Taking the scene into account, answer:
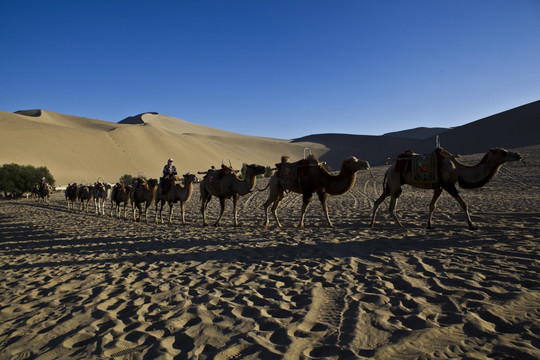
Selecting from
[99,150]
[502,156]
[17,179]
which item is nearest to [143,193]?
[502,156]

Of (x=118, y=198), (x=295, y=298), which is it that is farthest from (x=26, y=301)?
(x=118, y=198)

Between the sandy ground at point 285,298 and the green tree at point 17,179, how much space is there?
37448mm

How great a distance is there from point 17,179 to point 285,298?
44.6 meters

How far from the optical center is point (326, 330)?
300cm

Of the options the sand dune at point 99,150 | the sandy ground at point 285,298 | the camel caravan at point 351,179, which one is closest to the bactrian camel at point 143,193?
the camel caravan at point 351,179

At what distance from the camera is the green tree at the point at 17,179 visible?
120 feet

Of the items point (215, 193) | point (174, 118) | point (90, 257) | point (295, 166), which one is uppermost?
point (174, 118)

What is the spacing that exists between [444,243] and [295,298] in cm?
Answer: 404

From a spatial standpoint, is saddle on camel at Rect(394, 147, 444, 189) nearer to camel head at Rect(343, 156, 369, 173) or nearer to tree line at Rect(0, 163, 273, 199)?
camel head at Rect(343, 156, 369, 173)

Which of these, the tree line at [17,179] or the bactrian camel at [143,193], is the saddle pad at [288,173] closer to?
the bactrian camel at [143,193]

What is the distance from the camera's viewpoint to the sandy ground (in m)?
2.75

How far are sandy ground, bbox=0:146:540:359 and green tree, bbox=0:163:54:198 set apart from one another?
123 ft

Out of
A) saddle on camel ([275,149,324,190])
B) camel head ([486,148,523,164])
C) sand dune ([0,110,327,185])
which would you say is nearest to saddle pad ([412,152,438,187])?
camel head ([486,148,523,164])

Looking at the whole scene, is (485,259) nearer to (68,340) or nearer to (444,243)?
(444,243)
